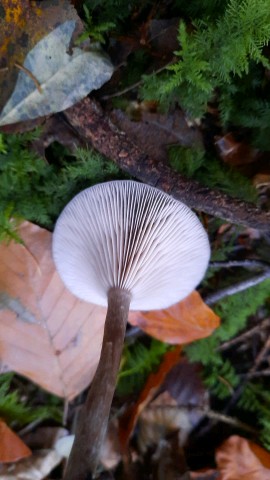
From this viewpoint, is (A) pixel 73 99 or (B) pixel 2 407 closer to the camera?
(A) pixel 73 99

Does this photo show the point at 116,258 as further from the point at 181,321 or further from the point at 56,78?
the point at 56,78

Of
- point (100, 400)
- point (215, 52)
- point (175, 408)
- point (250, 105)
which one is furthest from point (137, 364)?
point (215, 52)

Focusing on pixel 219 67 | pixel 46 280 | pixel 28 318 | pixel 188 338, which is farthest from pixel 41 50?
pixel 188 338

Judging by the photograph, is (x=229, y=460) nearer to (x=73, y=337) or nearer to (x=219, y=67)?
(x=73, y=337)

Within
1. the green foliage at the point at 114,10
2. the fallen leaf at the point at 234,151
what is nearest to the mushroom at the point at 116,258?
the fallen leaf at the point at 234,151

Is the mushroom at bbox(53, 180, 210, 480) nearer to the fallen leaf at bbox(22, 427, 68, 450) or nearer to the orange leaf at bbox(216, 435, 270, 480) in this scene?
the fallen leaf at bbox(22, 427, 68, 450)
